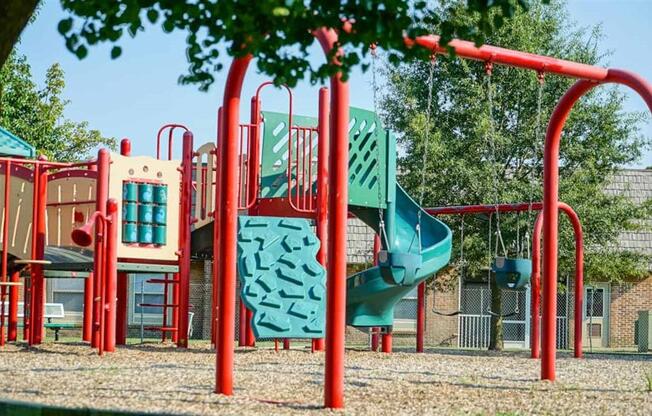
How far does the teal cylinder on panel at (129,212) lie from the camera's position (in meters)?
15.4

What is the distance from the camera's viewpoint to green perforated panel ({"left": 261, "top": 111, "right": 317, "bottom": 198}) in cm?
1551

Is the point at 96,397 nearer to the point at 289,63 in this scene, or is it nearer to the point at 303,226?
the point at 289,63

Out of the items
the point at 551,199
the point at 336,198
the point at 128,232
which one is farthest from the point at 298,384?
the point at 128,232

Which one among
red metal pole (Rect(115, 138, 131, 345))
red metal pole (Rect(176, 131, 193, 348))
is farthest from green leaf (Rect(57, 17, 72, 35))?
red metal pole (Rect(115, 138, 131, 345))

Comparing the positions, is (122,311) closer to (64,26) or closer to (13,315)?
(13,315)

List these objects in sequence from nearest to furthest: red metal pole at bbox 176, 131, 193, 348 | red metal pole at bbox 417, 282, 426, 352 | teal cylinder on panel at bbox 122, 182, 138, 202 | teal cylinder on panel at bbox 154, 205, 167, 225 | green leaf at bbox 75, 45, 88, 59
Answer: green leaf at bbox 75, 45, 88, 59
teal cylinder on panel at bbox 122, 182, 138, 202
teal cylinder on panel at bbox 154, 205, 167, 225
red metal pole at bbox 176, 131, 193, 348
red metal pole at bbox 417, 282, 426, 352

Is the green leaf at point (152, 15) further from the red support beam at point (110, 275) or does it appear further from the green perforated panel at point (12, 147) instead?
the green perforated panel at point (12, 147)

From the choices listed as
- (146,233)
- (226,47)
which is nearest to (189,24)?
(226,47)

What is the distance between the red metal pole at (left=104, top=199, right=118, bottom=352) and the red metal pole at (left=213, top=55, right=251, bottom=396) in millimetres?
4983

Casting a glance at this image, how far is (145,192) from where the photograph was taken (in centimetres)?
1555

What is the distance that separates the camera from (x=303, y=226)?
14.7 metres

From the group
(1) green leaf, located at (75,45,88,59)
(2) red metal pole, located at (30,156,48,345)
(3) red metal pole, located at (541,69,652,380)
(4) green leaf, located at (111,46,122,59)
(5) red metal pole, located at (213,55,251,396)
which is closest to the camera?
(4) green leaf, located at (111,46,122,59)

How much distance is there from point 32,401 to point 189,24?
3283 millimetres

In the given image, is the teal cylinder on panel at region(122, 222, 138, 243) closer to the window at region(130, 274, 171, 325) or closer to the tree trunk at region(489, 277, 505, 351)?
the tree trunk at region(489, 277, 505, 351)
